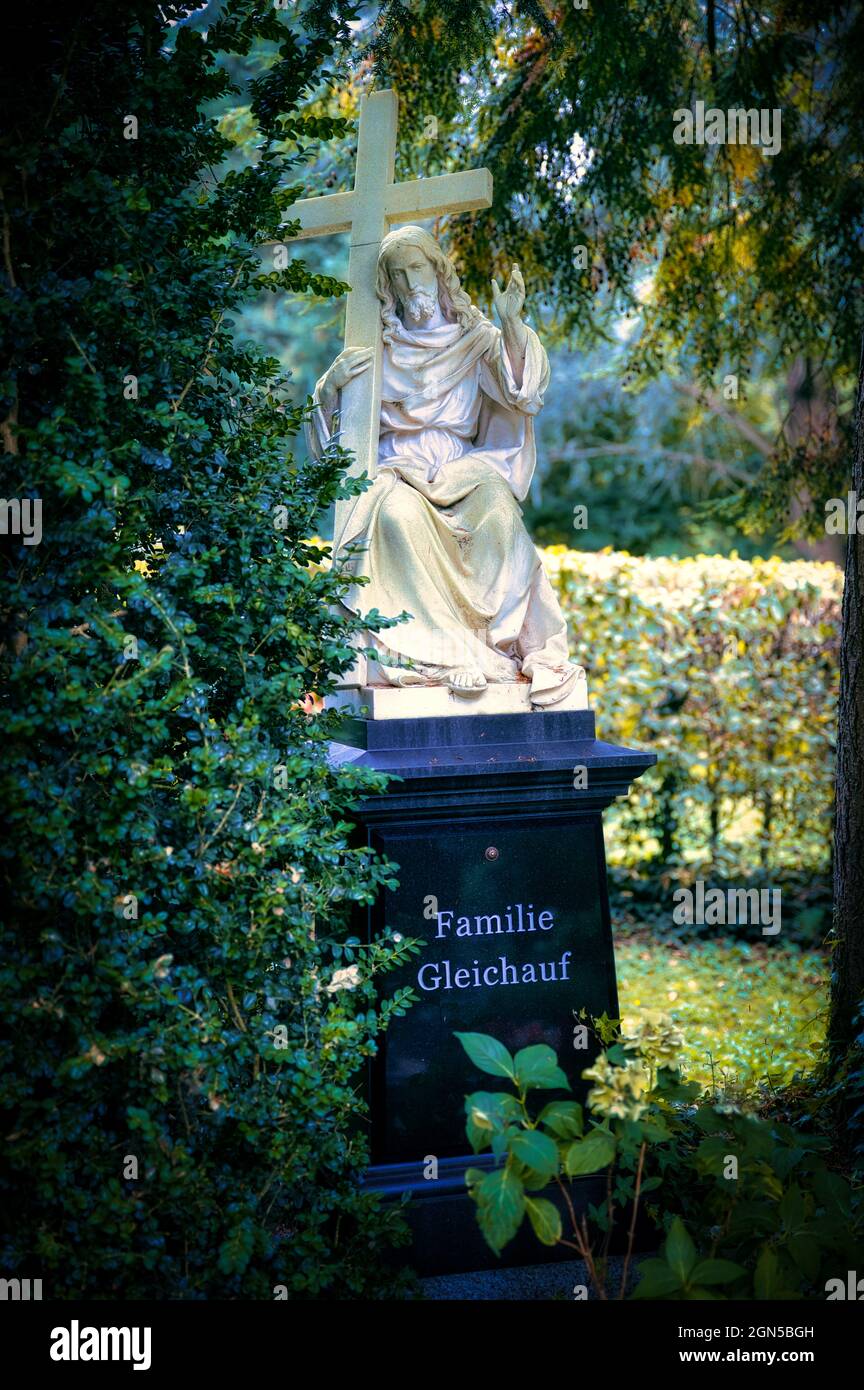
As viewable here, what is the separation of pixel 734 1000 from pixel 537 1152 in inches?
163

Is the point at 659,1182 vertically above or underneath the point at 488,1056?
Answer: underneath

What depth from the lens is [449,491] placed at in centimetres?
435

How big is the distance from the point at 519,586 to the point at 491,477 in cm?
40

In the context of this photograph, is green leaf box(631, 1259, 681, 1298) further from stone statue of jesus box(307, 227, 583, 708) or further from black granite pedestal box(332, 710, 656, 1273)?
stone statue of jesus box(307, 227, 583, 708)

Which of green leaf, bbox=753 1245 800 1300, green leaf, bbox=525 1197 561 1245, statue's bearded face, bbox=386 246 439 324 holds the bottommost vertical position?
green leaf, bbox=753 1245 800 1300

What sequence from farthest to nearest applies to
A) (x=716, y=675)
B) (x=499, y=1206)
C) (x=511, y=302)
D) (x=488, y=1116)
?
Result: (x=716, y=675)
(x=511, y=302)
(x=488, y=1116)
(x=499, y=1206)

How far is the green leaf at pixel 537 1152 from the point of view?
2.88 meters

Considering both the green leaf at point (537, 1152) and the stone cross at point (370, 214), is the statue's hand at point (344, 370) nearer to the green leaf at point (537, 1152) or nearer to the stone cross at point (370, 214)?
the stone cross at point (370, 214)

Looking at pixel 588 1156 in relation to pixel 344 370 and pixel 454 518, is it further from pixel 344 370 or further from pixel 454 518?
pixel 344 370

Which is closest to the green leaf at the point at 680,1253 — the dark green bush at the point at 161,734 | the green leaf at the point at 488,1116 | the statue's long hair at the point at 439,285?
the green leaf at the point at 488,1116

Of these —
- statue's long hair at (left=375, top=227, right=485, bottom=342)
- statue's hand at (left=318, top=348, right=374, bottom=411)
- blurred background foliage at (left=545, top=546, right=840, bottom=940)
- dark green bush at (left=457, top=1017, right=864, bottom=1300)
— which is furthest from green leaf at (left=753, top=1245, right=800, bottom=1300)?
blurred background foliage at (left=545, top=546, right=840, bottom=940)

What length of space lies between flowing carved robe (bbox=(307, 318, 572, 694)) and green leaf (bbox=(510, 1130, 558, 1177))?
159 cm

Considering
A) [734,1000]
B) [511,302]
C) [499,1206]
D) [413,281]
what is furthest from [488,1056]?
[734,1000]

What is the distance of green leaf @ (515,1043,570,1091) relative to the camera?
3.04m
